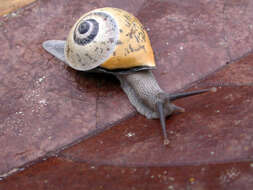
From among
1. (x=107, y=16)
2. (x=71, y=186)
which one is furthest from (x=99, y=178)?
(x=107, y=16)

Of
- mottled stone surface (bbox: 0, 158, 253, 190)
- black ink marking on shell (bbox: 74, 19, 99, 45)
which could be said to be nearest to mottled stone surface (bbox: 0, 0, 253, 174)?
mottled stone surface (bbox: 0, 158, 253, 190)

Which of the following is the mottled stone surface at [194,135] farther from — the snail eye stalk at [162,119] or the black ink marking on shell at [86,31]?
the black ink marking on shell at [86,31]

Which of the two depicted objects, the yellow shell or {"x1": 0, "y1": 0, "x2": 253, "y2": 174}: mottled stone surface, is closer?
{"x1": 0, "y1": 0, "x2": 253, "y2": 174}: mottled stone surface

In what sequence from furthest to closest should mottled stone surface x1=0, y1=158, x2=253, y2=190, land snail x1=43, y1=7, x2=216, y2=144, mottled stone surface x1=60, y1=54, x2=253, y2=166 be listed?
land snail x1=43, y1=7, x2=216, y2=144
mottled stone surface x1=60, y1=54, x2=253, y2=166
mottled stone surface x1=0, y1=158, x2=253, y2=190

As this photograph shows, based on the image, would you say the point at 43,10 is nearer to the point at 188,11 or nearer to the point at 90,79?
the point at 90,79

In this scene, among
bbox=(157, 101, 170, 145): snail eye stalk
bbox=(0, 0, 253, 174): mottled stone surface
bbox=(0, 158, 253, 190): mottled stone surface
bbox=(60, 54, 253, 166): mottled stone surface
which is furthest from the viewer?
bbox=(0, 0, 253, 174): mottled stone surface

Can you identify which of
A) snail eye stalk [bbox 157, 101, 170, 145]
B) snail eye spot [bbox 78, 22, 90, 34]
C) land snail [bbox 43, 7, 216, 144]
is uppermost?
snail eye spot [bbox 78, 22, 90, 34]

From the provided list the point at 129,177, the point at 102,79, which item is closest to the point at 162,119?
the point at 129,177

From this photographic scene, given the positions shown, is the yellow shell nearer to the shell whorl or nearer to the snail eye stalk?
the shell whorl

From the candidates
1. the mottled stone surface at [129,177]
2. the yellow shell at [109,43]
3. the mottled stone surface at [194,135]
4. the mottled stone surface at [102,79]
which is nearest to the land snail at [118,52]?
the yellow shell at [109,43]
